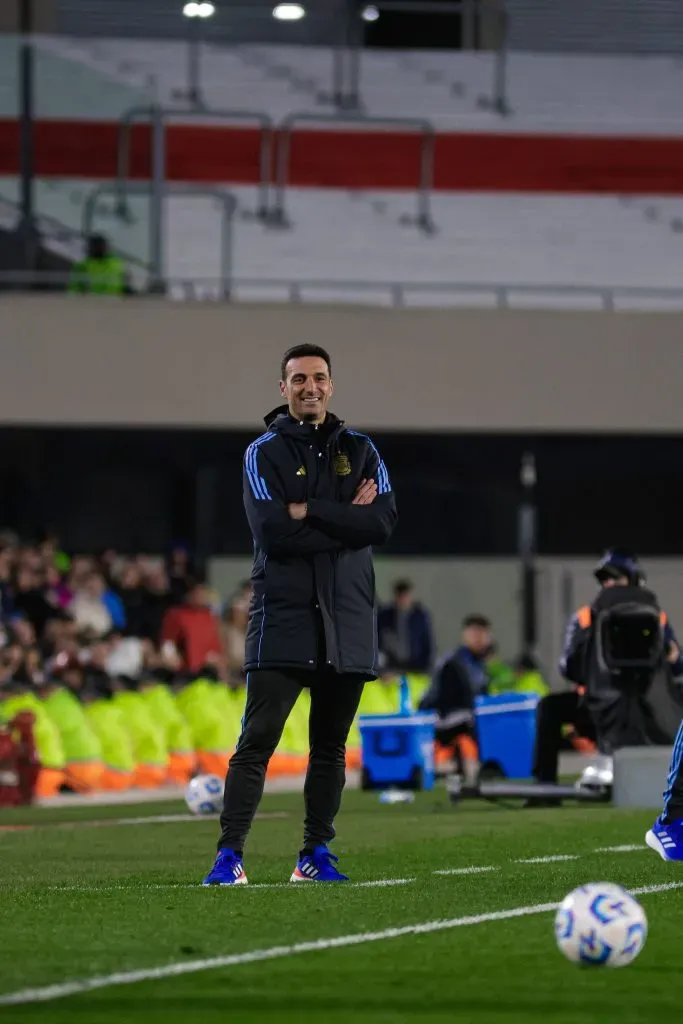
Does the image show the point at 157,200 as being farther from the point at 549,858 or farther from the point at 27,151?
the point at 549,858

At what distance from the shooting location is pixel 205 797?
13.2m

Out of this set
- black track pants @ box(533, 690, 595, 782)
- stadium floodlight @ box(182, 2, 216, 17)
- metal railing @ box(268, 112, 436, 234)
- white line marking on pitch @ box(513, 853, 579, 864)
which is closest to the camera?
white line marking on pitch @ box(513, 853, 579, 864)

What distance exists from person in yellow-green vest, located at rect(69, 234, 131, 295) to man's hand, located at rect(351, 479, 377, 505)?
15.3 metres

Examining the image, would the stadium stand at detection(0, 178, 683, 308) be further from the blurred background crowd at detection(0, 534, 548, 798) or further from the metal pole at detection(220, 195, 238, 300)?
the blurred background crowd at detection(0, 534, 548, 798)

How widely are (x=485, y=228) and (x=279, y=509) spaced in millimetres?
19100

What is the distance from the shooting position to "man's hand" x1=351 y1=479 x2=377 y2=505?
7.23 metres

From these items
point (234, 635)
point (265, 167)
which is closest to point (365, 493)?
point (234, 635)

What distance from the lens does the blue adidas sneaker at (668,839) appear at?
7.97 metres

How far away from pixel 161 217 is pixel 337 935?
17.4 meters

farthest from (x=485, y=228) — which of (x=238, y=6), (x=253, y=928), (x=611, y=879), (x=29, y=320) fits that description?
(x=253, y=928)

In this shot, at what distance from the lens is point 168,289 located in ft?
77.1

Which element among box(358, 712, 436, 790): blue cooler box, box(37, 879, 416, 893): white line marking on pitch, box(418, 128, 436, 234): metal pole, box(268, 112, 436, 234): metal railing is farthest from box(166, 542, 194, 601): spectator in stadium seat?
box(37, 879, 416, 893): white line marking on pitch

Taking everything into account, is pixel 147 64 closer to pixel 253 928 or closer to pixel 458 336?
pixel 458 336

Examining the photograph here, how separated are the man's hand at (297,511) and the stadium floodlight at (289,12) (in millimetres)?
18943
